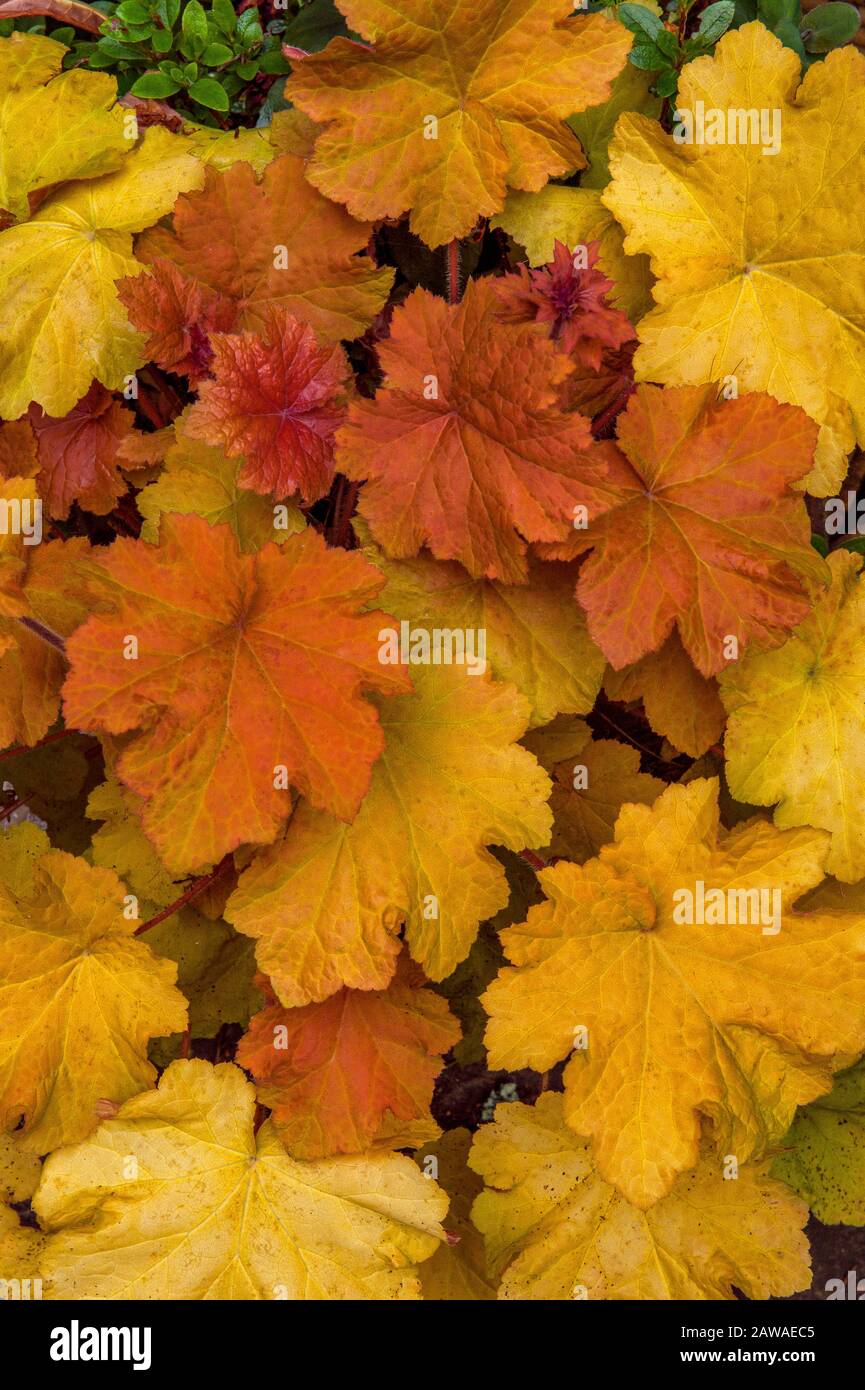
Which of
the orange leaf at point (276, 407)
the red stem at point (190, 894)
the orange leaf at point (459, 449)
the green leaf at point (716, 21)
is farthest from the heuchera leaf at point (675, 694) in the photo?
the green leaf at point (716, 21)

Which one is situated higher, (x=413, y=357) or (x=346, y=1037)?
(x=413, y=357)

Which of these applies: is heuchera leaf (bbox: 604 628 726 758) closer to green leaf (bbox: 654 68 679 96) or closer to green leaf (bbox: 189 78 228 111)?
green leaf (bbox: 654 68 679 96)

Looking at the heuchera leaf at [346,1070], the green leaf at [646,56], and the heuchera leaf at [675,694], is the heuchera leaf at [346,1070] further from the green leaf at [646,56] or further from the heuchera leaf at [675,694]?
the green leaf at [646,56]

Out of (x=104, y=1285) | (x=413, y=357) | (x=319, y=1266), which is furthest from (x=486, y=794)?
(x=104, y=1285)

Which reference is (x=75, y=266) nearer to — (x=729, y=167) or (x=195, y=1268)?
(x=729, y=167)

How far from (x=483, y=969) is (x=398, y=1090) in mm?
476

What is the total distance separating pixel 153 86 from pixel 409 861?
1.59 meters

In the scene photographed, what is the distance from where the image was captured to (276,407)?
178cm

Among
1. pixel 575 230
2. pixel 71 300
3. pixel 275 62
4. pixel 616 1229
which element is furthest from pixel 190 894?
pixel 275 62

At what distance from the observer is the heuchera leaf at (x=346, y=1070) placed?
1.83 meters

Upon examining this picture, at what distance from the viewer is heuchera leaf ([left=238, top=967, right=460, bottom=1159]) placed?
1826 millimetres

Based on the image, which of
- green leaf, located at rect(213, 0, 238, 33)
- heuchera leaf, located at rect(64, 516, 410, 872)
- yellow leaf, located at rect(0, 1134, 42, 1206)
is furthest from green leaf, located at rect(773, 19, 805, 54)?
yellow leaf, located at rect(0, 1134, 42, 1206)

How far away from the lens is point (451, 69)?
188 centimetres

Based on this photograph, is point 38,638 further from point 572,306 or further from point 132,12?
point 132,12
